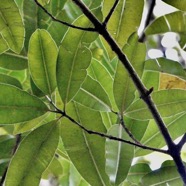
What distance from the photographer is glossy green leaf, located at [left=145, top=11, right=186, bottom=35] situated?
89cm

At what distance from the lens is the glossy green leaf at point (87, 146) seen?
869mm

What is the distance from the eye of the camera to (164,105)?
863 mm

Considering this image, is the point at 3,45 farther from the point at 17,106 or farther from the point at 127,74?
the point at 127,74

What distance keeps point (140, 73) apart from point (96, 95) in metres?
0.10

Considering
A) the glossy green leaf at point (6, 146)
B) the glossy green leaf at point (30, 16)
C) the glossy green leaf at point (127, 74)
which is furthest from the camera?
the glossy green leaf at point (6, 146)

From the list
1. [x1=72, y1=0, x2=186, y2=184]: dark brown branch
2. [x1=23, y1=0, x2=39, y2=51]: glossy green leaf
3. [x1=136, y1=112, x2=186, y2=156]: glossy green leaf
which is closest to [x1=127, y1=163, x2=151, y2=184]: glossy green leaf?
[x1=136, y1=112, x2=186, y2=156]: glossy green leaf

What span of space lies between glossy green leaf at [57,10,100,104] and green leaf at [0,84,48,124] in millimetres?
56

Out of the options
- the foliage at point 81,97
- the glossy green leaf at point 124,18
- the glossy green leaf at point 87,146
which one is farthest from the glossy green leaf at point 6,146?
the glossy green leaf at point 124,18

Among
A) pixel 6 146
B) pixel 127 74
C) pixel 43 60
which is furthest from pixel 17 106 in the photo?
pixel 6 146

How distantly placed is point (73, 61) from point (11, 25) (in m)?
0.14

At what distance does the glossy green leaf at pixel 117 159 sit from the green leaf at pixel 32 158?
105 millimetres

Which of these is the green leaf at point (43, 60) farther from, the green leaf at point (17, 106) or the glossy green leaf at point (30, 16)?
the glossy green leaf at point (30, 16)

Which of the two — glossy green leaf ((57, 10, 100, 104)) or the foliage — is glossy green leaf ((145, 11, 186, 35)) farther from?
glossy green leaf ((57, 10, 100, 104))

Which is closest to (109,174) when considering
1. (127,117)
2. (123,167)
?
(123,167)
